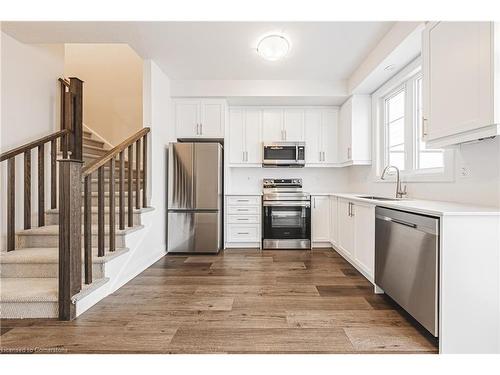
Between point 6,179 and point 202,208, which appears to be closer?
point 6,179

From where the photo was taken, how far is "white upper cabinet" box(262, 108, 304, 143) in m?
4.82

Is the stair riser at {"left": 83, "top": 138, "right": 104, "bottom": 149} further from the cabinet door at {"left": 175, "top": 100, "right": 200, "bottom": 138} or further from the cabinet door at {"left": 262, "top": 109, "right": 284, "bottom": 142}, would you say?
the cabinet door at {"left": 262, "top": 109, "right": 284, "bottom": 142}

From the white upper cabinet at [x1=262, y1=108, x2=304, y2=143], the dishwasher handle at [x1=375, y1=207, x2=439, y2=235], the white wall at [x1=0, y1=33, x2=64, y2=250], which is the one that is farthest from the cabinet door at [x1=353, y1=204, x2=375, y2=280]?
the white wall at [x1=0, y1=33, x2=64, y2=250]

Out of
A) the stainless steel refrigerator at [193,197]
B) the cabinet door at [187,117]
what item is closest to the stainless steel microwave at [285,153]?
the stainless steel refrigerator at [193,197]

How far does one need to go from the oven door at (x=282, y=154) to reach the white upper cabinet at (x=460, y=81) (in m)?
2.47

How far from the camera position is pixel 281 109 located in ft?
15.8

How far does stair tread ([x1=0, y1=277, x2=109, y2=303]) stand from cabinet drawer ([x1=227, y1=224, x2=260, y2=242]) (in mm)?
2233

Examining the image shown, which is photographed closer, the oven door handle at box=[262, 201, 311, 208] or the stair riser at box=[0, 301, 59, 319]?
the stair riser at box=[0, 301, 59, 319]

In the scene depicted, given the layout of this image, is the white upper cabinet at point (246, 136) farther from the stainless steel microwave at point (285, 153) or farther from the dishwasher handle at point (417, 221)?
the dishwasher handle at point (417, 221)
